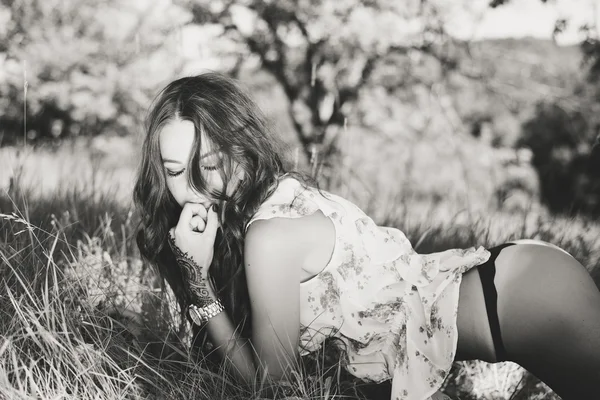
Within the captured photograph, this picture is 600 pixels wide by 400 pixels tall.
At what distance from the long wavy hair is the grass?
0.18 meters

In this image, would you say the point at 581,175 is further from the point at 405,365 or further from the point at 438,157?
the point at 405,365

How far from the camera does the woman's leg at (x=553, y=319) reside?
154 centimetres

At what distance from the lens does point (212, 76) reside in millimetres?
1870

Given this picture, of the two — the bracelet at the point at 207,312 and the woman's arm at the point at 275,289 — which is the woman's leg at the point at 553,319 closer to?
the woman's arm at the point at 275,289

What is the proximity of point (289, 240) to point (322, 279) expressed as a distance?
7.8 inches

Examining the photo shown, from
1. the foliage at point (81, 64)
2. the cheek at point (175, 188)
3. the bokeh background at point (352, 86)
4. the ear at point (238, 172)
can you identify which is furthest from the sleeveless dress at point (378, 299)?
the foliage at point (81, 64)

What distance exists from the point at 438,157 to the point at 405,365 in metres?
4.86

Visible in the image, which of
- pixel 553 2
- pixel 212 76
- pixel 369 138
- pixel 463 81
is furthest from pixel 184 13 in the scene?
pixel 212 76

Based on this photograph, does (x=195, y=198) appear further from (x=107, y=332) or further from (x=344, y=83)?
(x=344, y=83)

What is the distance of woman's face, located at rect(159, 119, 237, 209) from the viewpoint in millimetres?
1672

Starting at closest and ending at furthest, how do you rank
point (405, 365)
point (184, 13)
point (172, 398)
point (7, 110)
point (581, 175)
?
point (172, 398) < point (405, 365) < point (184, 13) < point (7, 110) < point (581, 175)

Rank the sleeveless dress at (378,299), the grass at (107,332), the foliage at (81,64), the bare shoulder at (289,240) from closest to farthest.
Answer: the grass at (107,332) < the bare shoulder at (289,240) < the sleeveless dress at (378,299) < the foliage at (81,64)

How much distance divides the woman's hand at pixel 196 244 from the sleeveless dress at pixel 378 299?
0.16m

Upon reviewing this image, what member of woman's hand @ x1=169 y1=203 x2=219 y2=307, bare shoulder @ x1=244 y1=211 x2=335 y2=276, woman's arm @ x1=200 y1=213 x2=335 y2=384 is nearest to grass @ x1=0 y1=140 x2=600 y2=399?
woman's arm @ x1=200 y1=213 x2=335 y2=384
